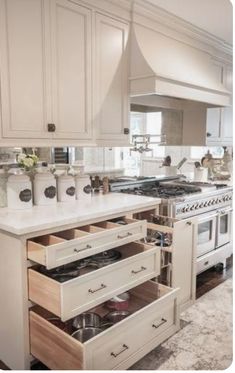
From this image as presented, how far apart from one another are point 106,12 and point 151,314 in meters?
2.05

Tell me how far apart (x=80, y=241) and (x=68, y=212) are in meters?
0.26

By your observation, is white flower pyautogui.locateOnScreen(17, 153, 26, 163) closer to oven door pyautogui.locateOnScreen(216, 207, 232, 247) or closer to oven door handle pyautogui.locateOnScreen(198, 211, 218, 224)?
oven door handle pyautogui.locateOnScreen(198, 211, 218, 224)

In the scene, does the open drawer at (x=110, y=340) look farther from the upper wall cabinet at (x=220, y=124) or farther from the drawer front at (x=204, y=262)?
the upper wall cabinet at (x=220, y=124)

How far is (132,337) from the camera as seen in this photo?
1758mm

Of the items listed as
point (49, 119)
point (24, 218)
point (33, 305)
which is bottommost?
point (33, 305)

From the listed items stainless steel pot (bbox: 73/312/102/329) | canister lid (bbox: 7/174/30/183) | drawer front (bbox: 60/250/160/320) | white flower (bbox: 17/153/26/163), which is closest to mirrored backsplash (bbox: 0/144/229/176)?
white flower (bbox: 17/153/26/163)

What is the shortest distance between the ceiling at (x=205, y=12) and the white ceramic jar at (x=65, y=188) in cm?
152

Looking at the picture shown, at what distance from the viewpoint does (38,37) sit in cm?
194

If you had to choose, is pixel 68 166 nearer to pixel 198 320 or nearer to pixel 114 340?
pixel 114 340

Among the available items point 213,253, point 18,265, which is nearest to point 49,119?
point 18,265

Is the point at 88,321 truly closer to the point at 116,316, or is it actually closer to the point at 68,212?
the point at 116,316

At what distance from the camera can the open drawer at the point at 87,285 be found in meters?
1.56

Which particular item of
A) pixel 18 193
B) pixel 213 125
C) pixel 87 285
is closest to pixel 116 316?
pixel 87 285

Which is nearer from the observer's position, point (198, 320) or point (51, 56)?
point (51, 56)
